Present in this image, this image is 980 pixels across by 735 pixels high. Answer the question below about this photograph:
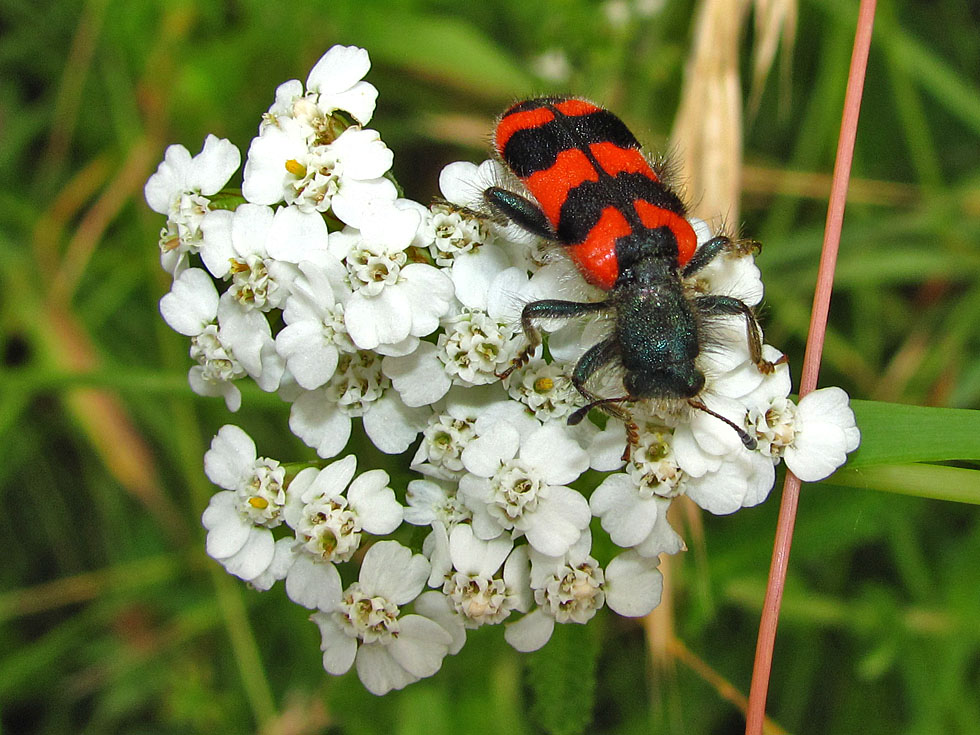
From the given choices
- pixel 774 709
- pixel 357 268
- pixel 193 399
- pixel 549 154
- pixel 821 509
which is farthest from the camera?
pixel 193 399

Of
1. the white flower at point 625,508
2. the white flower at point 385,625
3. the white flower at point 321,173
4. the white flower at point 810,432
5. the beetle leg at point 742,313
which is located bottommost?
the white flower at point 385,625

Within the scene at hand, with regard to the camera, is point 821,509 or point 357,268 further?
point 821,509

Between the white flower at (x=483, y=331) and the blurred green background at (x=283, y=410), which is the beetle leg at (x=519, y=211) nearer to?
the white flower at (x=483, y=331)

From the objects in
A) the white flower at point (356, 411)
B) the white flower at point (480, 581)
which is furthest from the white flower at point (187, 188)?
the white flower at point (480, 581)

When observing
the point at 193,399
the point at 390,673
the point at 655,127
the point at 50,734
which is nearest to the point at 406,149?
the point at 655,127

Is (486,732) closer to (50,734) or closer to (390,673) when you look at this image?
(390,673)

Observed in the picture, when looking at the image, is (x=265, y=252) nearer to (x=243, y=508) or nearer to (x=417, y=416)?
(x=417, y=416)
